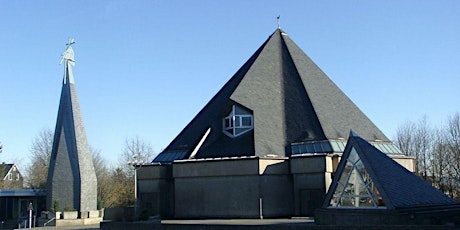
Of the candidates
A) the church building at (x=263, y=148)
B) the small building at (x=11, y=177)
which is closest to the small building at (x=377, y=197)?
the church building at (x=263, y=148)

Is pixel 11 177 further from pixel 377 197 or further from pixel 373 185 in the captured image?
pixel 377 197

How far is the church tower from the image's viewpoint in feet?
128

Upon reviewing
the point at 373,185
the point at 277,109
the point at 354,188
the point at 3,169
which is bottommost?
the point at 354,188

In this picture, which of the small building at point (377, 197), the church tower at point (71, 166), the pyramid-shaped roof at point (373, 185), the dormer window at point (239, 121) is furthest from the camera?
the church tower at point (71, 166)

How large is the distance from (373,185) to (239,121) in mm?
14662

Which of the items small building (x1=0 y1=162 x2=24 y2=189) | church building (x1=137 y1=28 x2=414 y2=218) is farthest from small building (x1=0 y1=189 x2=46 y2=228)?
small building (x1=0 y1=162 x2=24 y2=189)

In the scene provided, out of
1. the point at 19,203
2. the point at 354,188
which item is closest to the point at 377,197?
the point at 354,188

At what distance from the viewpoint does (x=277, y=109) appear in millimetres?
34844

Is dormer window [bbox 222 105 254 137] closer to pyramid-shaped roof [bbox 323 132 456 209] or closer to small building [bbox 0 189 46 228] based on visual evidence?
pyramid-shaped roof [bbox 323 132 456 209]

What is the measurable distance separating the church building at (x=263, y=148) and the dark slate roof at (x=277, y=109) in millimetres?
69

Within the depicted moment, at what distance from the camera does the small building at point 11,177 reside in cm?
6078

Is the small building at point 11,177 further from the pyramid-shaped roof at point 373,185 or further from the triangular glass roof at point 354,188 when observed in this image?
the pyramid-shaped roof at point 373,185

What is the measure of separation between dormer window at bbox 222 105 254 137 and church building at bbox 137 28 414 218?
0.07 meters

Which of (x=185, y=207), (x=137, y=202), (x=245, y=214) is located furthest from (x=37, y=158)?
(x=245, y=214)
